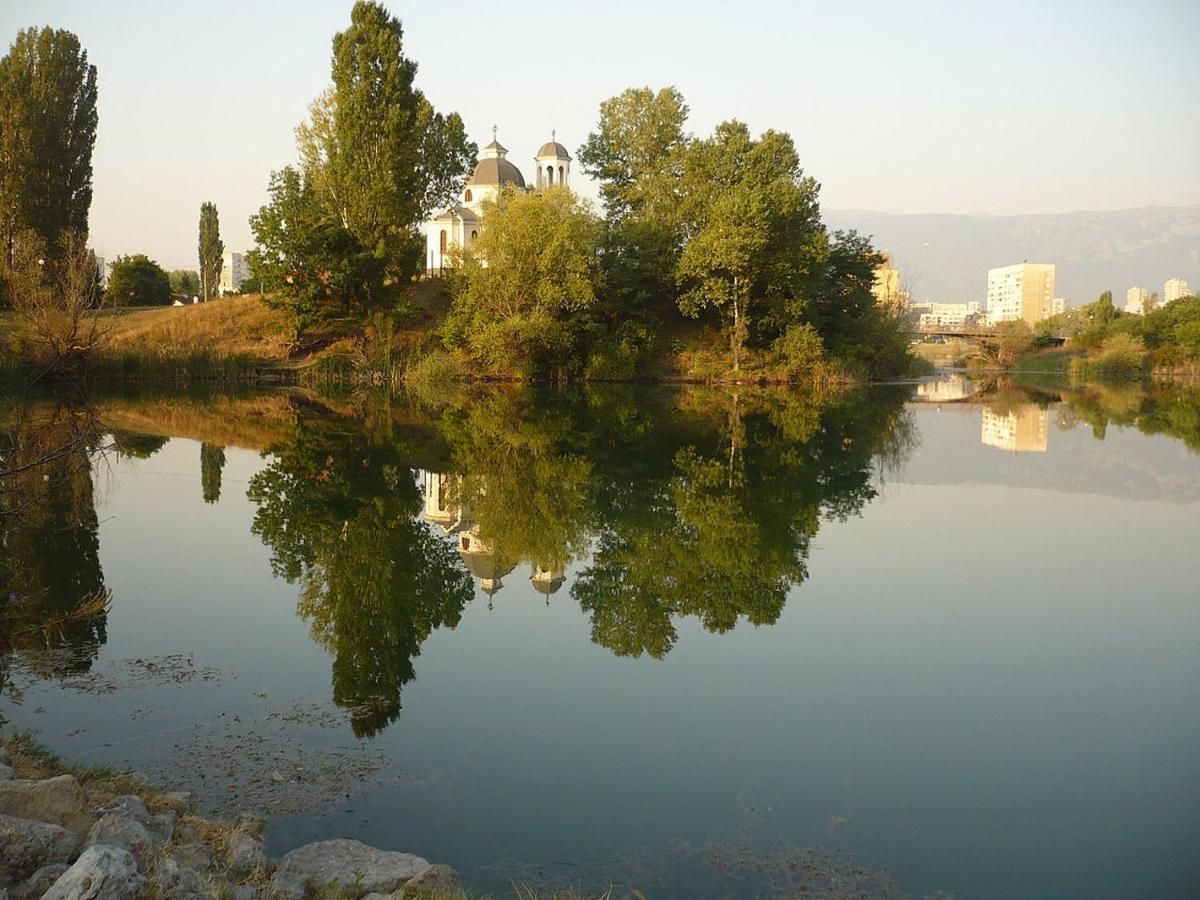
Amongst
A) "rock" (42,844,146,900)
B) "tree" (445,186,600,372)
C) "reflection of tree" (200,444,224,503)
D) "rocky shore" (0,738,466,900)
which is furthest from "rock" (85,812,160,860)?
"tree" (445,186,600,372)

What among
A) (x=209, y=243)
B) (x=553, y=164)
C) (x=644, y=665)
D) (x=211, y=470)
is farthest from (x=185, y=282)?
(x=644, y=665)

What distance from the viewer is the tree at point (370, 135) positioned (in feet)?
144

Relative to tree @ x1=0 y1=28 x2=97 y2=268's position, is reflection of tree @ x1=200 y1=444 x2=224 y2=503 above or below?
below

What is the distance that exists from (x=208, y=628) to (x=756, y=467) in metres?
11.5

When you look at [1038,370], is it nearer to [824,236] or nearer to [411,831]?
[824,236]

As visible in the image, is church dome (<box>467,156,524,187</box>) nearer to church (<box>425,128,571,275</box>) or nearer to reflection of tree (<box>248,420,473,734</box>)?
church (<box>425,128,571,275</box>)

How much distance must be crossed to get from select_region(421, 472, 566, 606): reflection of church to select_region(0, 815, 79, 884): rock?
5.81 metres

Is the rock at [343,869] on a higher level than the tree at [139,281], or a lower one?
lower

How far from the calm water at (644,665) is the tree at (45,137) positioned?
1323 inches

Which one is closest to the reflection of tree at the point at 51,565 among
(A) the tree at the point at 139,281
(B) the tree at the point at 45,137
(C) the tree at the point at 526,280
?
(C) the tree at the point at 526,280

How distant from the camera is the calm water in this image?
16.7 feet

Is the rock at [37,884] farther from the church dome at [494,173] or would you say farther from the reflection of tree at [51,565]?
the church dome at [494,173]

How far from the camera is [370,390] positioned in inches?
1507

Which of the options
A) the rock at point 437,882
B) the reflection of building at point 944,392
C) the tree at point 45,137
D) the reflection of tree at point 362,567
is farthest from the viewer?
the tree at point 45,137
